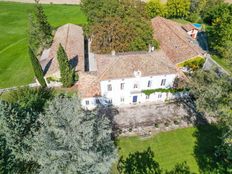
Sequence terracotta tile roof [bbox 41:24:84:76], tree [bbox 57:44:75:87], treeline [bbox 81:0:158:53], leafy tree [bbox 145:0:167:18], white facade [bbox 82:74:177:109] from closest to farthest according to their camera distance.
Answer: white facade [bbox 82:74:177:109], tree [bbox 57:44:75:87], treeline [bbox 81:0:158:53], terracotta tile roof [bbox 41:24:84:76], leafy tree [bbox 145:0:167:18]

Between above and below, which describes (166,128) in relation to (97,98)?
below

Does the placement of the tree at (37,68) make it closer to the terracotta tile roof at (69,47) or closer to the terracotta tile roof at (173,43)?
the terracotta tile roof at (69,47)

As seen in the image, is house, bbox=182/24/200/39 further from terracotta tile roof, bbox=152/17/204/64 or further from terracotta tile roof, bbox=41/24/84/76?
terracotta tile roof, bbox=41/24/84/76

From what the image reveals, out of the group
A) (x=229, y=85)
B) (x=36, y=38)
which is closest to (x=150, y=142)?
(x=229, y=85)

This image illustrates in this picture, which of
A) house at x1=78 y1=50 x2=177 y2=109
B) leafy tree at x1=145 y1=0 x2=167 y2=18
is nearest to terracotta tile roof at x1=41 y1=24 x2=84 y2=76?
house at x1=78 y1=50 x2=177 y2=109

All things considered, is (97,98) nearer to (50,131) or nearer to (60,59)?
(60,59)

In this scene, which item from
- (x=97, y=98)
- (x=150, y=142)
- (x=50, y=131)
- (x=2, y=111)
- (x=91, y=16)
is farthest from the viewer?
(x=91, y=16)
